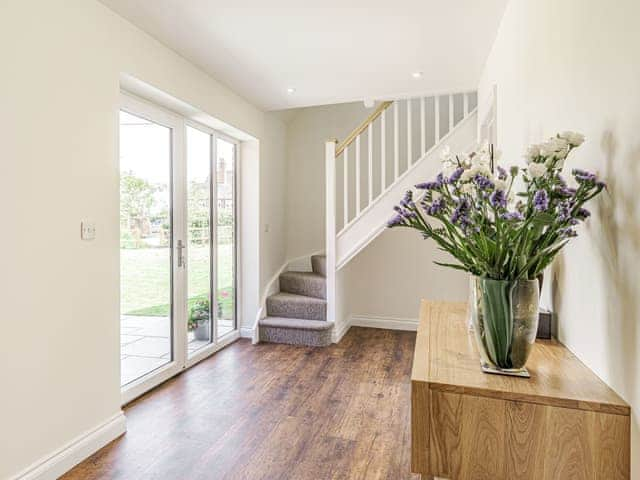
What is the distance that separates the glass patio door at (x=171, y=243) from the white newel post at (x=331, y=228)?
40.4 inches

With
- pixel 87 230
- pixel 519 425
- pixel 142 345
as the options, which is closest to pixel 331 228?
pixel 142 345

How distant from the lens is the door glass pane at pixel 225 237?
3.98 metres

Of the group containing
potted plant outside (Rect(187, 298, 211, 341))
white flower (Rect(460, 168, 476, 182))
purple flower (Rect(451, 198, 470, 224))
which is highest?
white flower (Rect(460, 168, 476, 182))

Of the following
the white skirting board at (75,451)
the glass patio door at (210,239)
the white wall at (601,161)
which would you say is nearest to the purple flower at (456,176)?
the white wall at (601,161)

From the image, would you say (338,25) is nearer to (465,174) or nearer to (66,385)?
(465,174)

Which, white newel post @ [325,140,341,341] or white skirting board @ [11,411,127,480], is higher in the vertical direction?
white newel post @ [325,140,341,341]

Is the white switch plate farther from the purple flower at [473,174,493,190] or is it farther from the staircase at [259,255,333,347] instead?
the staircase at [259,255,333,347]

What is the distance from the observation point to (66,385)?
205cm

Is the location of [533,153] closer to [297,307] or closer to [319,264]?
[297,307]

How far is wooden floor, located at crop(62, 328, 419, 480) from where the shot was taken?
2.01 meters

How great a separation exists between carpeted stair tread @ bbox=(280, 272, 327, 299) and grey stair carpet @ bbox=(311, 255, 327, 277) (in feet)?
0.19

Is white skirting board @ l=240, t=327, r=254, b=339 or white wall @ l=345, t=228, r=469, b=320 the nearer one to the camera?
white skirting board @ l=240, t=327, r=254, b=339

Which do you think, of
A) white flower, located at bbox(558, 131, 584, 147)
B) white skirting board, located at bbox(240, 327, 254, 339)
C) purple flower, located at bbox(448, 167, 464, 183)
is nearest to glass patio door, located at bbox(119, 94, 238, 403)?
white skirting board, located at bbox(240, 327, 254, 339)

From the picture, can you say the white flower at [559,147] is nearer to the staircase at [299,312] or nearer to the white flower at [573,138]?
the white flower at [573,138]
